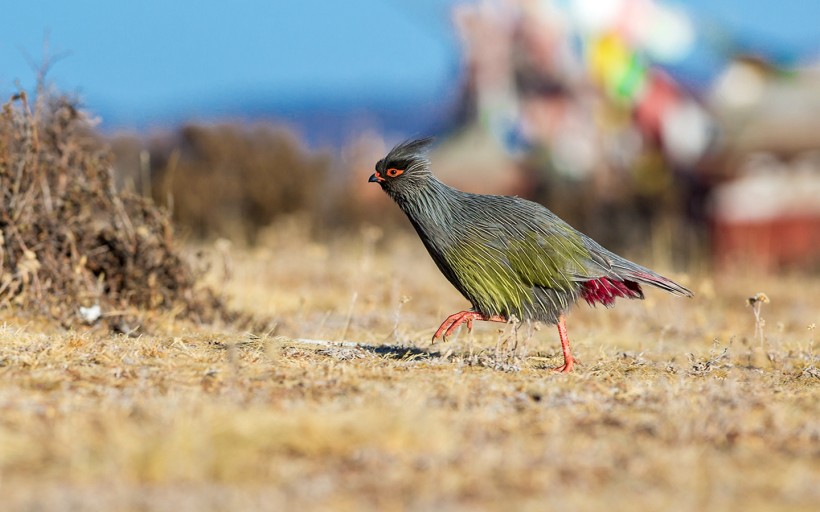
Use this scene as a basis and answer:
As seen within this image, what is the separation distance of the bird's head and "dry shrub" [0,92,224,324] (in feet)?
7.56

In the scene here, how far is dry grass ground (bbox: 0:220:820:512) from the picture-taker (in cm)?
335

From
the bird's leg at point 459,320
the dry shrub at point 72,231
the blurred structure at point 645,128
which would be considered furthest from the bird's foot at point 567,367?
the blurred structure at point 645,128

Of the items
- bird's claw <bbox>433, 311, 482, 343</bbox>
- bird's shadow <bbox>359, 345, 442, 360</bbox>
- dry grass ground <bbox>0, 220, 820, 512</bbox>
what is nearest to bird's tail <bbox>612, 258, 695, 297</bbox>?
dry grass ground <bbox>0, 220, 820, 512</bbox>

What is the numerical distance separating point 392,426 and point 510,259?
2235 mm

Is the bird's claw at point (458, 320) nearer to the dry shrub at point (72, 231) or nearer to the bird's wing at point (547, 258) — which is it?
the bird's wing at point (547, 258)

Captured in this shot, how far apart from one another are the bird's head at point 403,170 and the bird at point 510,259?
0.04 ft

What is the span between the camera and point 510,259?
5844 mm

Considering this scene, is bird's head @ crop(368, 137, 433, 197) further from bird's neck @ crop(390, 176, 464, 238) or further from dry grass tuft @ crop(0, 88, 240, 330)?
dry grass tuft @ crop(0, 88, 240, 330)

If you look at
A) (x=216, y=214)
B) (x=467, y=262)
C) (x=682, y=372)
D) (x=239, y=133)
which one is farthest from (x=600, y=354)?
(x=239, y=133)

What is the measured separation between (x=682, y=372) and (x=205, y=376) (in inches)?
103

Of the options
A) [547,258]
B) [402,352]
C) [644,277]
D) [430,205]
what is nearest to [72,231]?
[402,352]

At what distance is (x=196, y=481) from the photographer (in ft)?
11.2

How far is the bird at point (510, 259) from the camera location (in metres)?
5.82

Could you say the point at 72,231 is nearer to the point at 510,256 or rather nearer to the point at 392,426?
the point at 510,256
